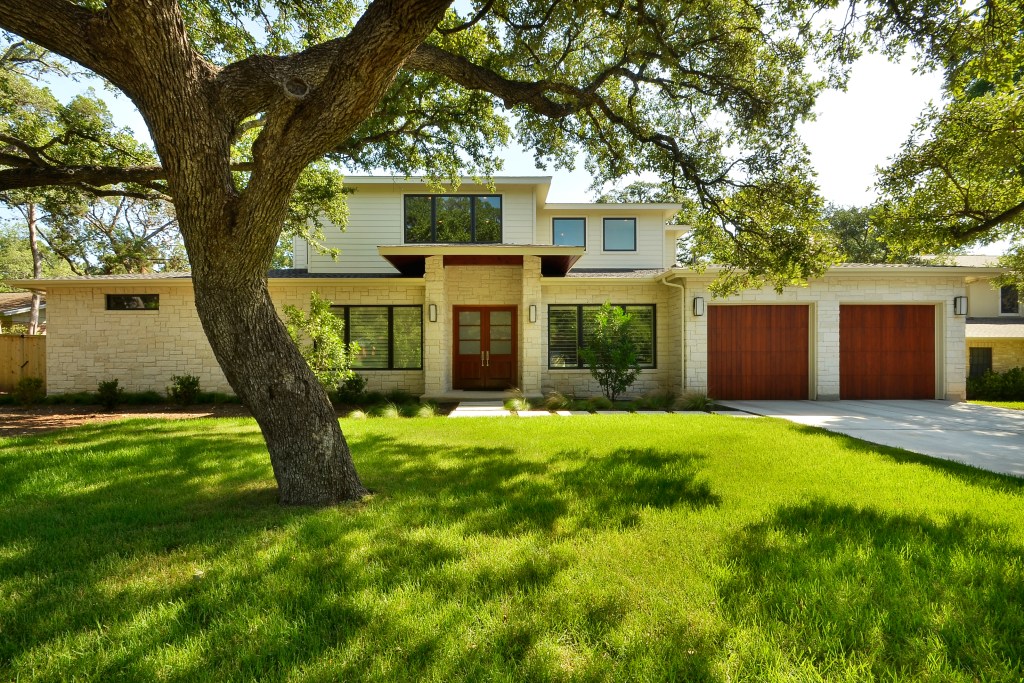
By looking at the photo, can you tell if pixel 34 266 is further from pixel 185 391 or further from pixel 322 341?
pixel 322 341

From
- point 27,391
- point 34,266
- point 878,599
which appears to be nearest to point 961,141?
point 878,599

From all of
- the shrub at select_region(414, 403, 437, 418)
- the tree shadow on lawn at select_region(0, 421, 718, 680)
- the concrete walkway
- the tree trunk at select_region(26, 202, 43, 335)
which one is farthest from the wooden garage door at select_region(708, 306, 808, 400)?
the tree trunk at select_region(26, 202, 43, 335)

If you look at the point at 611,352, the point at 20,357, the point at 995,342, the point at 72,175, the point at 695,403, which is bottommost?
the point at 695,403

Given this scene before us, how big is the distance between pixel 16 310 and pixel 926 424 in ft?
114

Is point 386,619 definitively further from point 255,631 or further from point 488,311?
point 488,311

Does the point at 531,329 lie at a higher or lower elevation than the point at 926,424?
higher

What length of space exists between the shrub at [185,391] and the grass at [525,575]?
22.3ft

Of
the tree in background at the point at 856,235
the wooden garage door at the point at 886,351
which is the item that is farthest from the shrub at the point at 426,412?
the tree in background at the point at 856,235

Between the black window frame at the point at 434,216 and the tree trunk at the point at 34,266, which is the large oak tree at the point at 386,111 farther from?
the tree trunk at the point at 34,266

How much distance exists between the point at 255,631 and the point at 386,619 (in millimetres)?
593

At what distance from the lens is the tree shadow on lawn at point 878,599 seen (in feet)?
6.38

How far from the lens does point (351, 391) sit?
11.5 meters

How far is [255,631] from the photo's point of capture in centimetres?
213

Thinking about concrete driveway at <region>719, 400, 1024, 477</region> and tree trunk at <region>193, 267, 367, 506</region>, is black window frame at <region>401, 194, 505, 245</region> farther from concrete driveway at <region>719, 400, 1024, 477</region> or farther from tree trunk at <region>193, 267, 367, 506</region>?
tree trunk at <region>193, 267, 367, 506</region>
